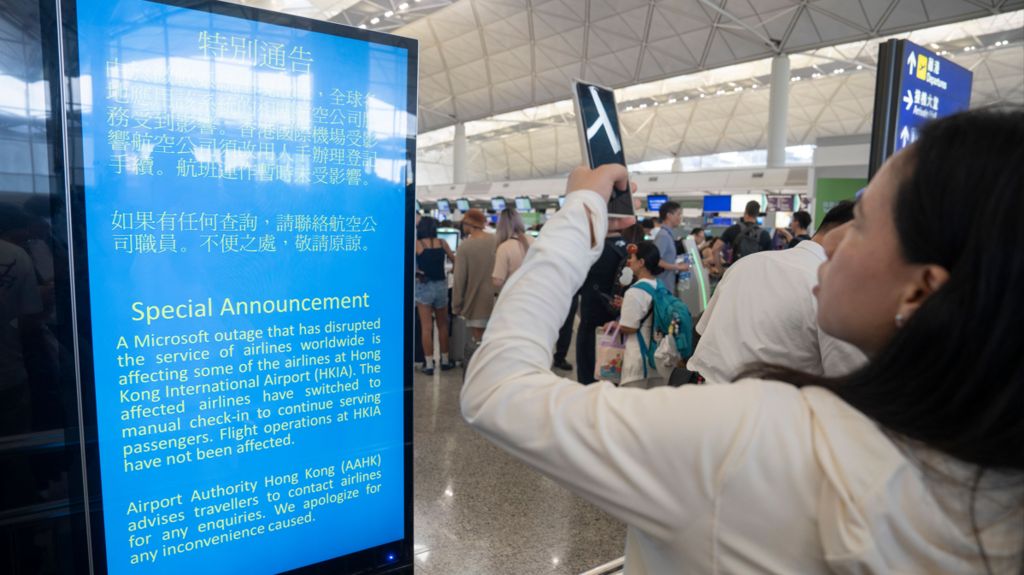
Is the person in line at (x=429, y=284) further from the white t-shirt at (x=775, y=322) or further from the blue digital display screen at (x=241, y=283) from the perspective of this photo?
the white t-shirt at (x=775, y=322)

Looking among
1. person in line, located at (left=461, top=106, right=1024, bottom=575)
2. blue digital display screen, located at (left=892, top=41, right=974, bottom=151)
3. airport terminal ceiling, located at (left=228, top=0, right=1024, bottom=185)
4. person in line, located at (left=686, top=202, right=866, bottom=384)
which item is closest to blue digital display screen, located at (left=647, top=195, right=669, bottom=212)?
airport terminal ceiling, located at (left=228, top=0, right=1024, bottom=185)

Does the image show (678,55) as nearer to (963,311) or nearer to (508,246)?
(508,246)

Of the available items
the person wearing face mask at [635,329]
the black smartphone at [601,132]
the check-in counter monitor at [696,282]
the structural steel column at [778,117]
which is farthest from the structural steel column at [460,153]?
the black smartphone at [601,132]

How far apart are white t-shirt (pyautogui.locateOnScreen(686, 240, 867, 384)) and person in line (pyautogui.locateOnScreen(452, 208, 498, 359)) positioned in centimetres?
364

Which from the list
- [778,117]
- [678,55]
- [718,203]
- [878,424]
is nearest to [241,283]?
[878,424]

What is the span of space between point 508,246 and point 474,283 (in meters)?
0.57

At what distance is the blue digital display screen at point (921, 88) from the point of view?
247 centimetres

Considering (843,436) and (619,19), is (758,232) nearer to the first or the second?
(843,436)

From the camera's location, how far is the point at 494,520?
120 inches

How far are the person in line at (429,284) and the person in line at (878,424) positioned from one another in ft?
16.8

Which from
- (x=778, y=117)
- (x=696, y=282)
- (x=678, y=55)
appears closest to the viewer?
(x=696, y=282)

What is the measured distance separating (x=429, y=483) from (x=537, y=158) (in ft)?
111

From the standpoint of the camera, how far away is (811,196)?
1322cm

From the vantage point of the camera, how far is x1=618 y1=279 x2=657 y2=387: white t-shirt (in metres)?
3.75
